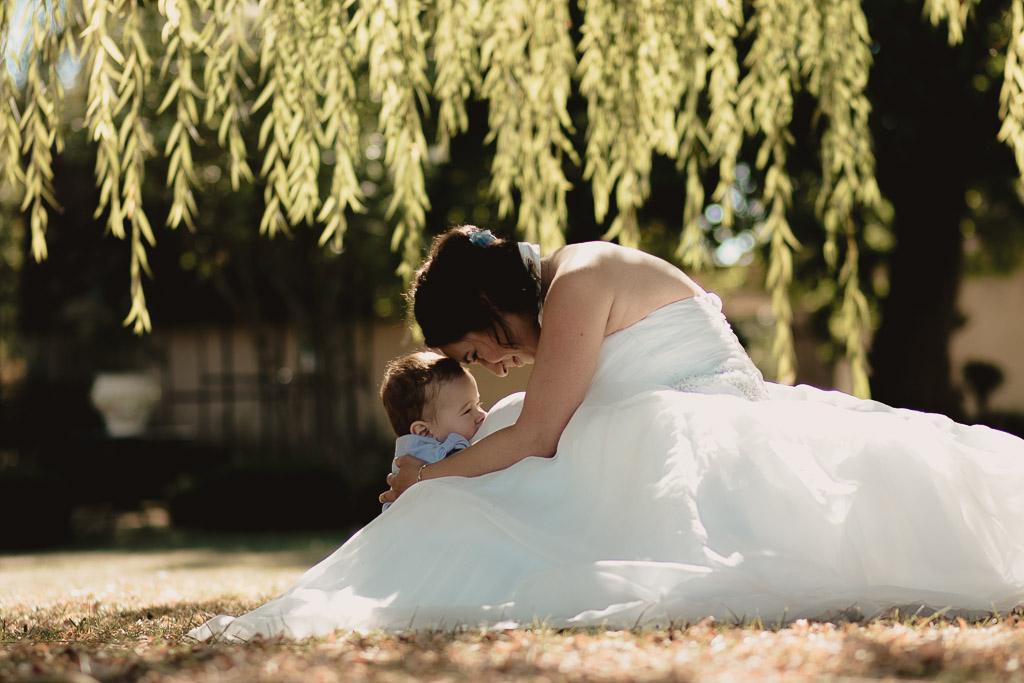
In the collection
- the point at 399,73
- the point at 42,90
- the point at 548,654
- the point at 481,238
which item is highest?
the point at 399,73

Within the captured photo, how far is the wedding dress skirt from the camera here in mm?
Result: 2361

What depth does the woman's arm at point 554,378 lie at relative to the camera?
2736 mm

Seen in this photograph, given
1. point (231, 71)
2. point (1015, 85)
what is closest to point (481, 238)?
point (231, 71)

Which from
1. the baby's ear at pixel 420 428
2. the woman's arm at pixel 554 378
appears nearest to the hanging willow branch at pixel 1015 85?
the woman's arm at pixel 554 378

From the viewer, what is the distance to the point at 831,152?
13.3 feet

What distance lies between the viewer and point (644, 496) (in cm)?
254

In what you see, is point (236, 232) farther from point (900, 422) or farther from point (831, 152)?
point (900, 422)

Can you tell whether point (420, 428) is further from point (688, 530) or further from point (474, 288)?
point (688, 530)

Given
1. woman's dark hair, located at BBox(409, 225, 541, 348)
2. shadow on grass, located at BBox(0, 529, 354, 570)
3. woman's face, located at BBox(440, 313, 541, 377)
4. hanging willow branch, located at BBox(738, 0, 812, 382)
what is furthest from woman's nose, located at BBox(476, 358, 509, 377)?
shadow on grass, located at BBox(0, 529, 354, 570)

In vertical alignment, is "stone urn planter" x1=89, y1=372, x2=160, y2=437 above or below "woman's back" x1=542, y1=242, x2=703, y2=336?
below

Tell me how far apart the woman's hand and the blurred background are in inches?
143

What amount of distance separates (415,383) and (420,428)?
0.14 metres

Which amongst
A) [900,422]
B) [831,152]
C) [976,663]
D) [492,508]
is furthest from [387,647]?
[831,152]

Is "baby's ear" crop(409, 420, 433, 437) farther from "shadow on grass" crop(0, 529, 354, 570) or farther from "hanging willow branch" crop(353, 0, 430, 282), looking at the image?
"shadow on grass" crop(0, 529, 354, 570)
